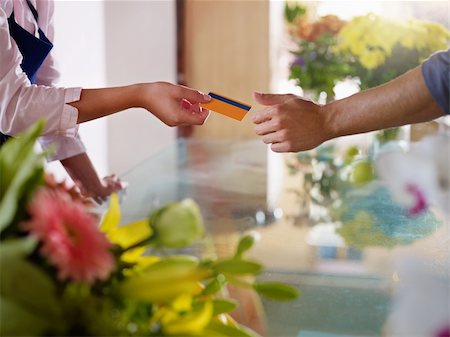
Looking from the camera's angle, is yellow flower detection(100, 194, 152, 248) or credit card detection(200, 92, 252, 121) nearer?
yellow flower detection(100, 194, 152, 248)

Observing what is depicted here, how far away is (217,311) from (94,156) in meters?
2.53

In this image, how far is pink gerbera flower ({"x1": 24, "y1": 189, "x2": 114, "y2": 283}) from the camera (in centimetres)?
48

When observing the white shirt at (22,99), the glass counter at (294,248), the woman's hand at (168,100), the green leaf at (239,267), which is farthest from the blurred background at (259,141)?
the white shirt at (22,99)

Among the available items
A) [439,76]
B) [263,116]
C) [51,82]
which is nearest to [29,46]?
[51,82]

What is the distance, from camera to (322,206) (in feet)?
5.20

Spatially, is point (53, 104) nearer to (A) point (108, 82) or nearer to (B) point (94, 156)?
(B) point (94, 156)

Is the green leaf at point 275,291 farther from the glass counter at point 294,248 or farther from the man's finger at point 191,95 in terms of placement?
the man's finger at point 191,95

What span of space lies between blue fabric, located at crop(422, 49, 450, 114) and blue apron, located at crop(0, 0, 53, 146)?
0.73m

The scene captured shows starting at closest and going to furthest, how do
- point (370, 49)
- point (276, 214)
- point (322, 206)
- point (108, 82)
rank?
point (276, 214) < point (322, 206) < point (370, 49) < point (108, 82)

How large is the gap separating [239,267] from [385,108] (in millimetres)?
515

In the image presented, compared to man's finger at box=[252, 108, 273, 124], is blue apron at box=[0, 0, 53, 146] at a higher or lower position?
higher

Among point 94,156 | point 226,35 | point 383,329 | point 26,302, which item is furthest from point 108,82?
point 26,302

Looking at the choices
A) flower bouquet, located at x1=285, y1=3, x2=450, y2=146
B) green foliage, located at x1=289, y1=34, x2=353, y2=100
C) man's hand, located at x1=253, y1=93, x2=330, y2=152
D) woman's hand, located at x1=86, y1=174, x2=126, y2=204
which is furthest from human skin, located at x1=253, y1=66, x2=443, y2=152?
green foliage, located at x1=289, y1=34, x2=353, y2=100

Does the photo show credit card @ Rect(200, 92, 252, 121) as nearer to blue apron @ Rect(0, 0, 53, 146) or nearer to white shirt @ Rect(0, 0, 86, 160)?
white shirt @ Rect(0, 0, 86, 160)
